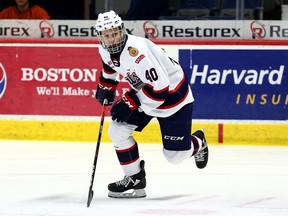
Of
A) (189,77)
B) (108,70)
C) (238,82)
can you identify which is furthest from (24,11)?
(108,70)

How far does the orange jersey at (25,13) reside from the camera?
8.29 meters

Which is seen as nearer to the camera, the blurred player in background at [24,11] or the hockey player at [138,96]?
the hockey player at [138,96]

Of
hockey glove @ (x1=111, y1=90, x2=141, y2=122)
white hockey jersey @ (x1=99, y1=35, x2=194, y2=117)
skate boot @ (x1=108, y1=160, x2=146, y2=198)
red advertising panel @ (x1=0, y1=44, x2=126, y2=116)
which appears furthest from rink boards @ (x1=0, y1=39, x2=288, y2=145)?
hockey glove @ (x1=111, y1=90, x2=141, y2=122)

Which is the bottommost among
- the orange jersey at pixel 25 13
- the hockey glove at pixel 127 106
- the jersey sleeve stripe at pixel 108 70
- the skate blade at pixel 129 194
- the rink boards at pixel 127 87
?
the rink boards at pixel 127 87

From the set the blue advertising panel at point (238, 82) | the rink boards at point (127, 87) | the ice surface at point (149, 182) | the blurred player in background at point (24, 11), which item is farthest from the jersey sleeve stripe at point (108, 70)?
the blurred player in background at point (24, 11)

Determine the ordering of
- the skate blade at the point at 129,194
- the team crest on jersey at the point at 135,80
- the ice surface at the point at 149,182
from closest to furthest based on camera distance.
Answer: the ice surface at the point at 149,182 < the team crest on jersey at the point at 135,80 < the skate blade at the point at 129,194

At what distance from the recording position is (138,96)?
509 centimetres

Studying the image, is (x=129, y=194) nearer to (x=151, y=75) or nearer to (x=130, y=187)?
(x=130, y=187)

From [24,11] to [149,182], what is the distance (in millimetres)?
2967

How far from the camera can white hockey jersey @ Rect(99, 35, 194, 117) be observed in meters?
4.95

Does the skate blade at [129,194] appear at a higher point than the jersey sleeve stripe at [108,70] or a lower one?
lower

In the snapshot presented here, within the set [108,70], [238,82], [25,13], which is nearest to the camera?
[108,70]

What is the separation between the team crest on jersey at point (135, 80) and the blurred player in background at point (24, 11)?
3370 mm

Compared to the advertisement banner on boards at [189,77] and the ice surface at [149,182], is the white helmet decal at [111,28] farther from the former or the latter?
the advertisement banner on boards at [189,77]
